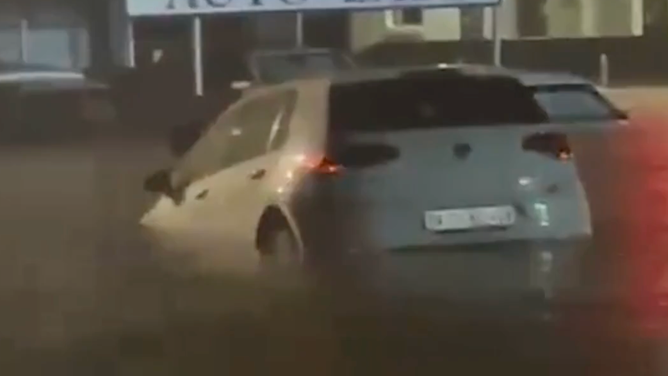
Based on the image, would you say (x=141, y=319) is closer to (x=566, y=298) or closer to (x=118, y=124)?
(x=118, y=124)

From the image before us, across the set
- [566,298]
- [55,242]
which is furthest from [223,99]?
[566,298]

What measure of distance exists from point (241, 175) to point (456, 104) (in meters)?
0.20

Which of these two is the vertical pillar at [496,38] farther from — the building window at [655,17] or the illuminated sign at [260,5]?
the building window at [655,17]

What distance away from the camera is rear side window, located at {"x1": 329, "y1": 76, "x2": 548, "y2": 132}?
0.95m

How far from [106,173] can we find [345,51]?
23cm

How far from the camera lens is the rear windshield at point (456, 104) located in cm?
95

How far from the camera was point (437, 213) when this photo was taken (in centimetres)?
95

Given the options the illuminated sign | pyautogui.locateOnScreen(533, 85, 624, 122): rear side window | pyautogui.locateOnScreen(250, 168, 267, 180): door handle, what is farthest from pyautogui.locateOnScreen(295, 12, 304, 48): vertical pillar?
pyautogui.locateOnScreen(533, 85, 624, 122): rear side window

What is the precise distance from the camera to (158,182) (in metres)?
0.95

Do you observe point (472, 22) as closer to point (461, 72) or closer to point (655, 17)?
point (461, 72)

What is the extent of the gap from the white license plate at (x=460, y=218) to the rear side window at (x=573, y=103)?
101 mm

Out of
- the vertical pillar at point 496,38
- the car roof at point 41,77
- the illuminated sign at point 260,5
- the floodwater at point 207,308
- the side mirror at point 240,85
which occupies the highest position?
the illuminated sign at point 260,5

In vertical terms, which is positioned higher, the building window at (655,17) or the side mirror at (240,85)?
the building window at (655,17)

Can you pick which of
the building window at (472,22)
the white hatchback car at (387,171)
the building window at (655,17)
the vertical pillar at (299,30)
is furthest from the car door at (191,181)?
the building window at (655,17)
